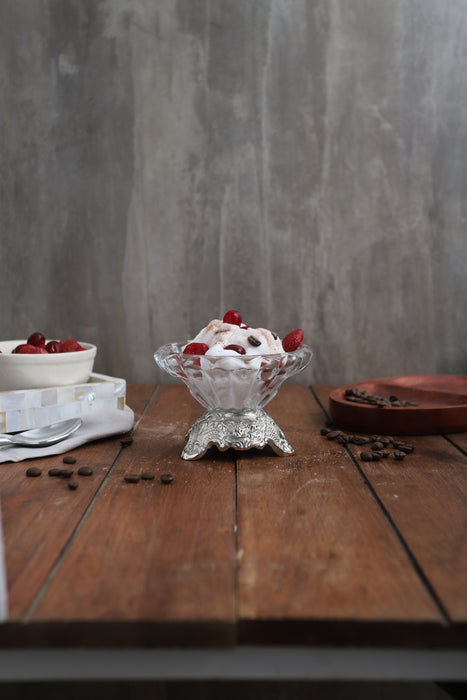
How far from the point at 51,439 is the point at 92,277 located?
807 mm

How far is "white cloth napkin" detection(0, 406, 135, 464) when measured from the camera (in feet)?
3.90

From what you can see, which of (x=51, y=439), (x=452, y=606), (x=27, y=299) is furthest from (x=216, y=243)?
(x=452, y=606)

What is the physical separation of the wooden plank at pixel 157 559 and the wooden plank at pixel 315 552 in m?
0.03

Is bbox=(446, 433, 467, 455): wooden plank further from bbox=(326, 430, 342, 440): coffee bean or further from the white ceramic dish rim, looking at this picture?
the white ceramic dish rim

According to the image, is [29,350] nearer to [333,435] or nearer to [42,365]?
[42,365]

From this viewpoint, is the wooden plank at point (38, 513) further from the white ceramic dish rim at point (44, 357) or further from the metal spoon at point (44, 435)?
the white ceramic dish rim at point (44, 357)

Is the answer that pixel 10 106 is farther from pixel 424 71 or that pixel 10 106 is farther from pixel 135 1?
pixel 424 71

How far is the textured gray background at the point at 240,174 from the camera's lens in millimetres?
1862

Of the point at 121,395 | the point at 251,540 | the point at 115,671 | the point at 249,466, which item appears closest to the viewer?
the point at 115,671

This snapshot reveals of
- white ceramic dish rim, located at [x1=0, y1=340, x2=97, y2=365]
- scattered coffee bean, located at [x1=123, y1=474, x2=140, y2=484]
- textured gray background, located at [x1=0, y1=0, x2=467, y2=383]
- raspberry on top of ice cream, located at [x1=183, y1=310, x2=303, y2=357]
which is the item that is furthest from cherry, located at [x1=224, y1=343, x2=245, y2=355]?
textured gray background, located at [x1=0, y1=0, x2=467, y2=383]

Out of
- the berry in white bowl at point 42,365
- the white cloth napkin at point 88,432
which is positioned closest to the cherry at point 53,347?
the berry in white bowl at point 42,365

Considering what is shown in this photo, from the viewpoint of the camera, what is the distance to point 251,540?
83 cm

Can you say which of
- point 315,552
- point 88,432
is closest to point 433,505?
point 315,552

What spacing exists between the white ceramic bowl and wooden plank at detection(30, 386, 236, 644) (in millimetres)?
285
